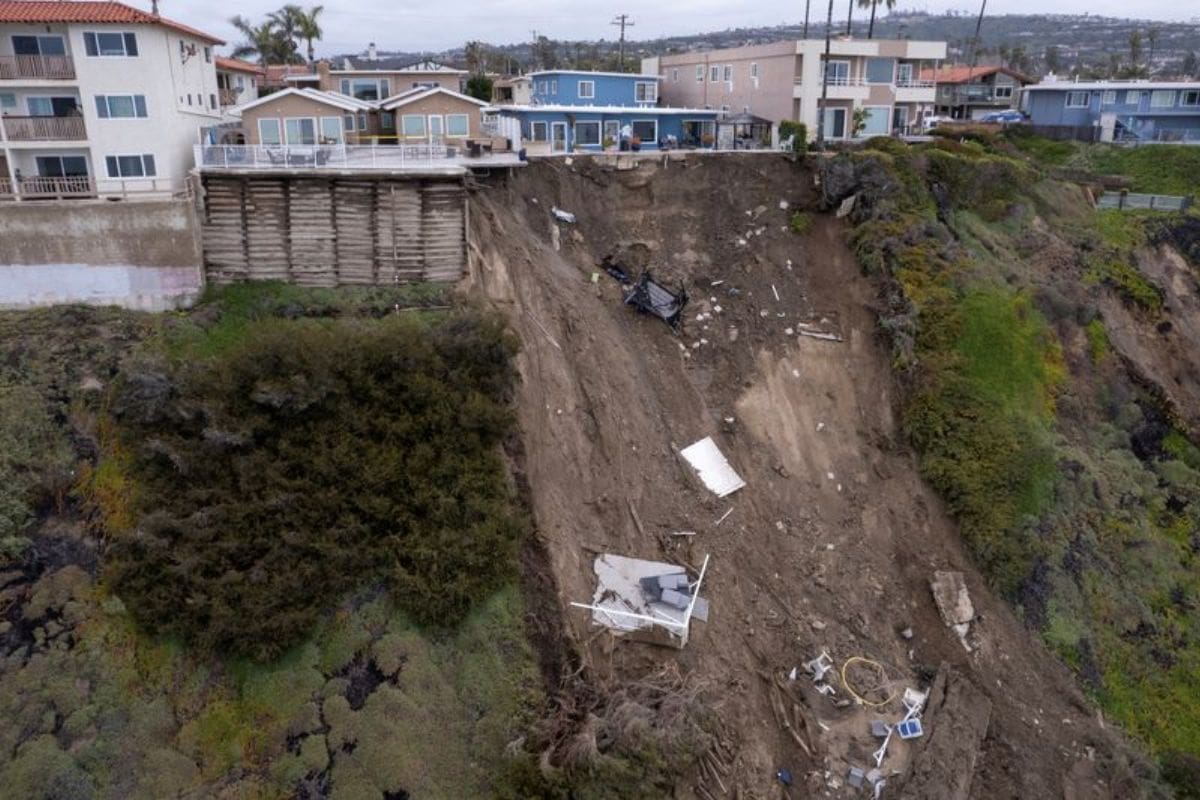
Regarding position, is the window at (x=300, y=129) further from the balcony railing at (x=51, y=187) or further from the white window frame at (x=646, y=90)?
the white window frame at (x=646, y=90)

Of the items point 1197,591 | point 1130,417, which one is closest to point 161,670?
point 1197,591

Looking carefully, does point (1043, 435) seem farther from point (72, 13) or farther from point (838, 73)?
point (72, 13)

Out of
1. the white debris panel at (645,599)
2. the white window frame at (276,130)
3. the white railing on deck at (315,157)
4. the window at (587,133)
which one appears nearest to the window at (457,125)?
the window at (587,133)

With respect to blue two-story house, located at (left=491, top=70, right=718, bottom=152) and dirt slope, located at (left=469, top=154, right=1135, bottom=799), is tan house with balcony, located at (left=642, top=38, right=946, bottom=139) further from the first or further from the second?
dirt slope, located at (left=469, top=154, right=1135, bottom=799)

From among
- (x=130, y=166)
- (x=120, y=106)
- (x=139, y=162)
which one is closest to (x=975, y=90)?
(x=139, y=162)

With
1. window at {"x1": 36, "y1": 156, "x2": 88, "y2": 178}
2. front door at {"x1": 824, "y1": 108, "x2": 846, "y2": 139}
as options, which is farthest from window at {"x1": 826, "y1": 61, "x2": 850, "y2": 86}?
window at {"x1": 36, "y1": 156, "x2": 88, "y2": 178}

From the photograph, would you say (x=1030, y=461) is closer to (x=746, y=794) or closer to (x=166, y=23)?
(x=746, y=794)
